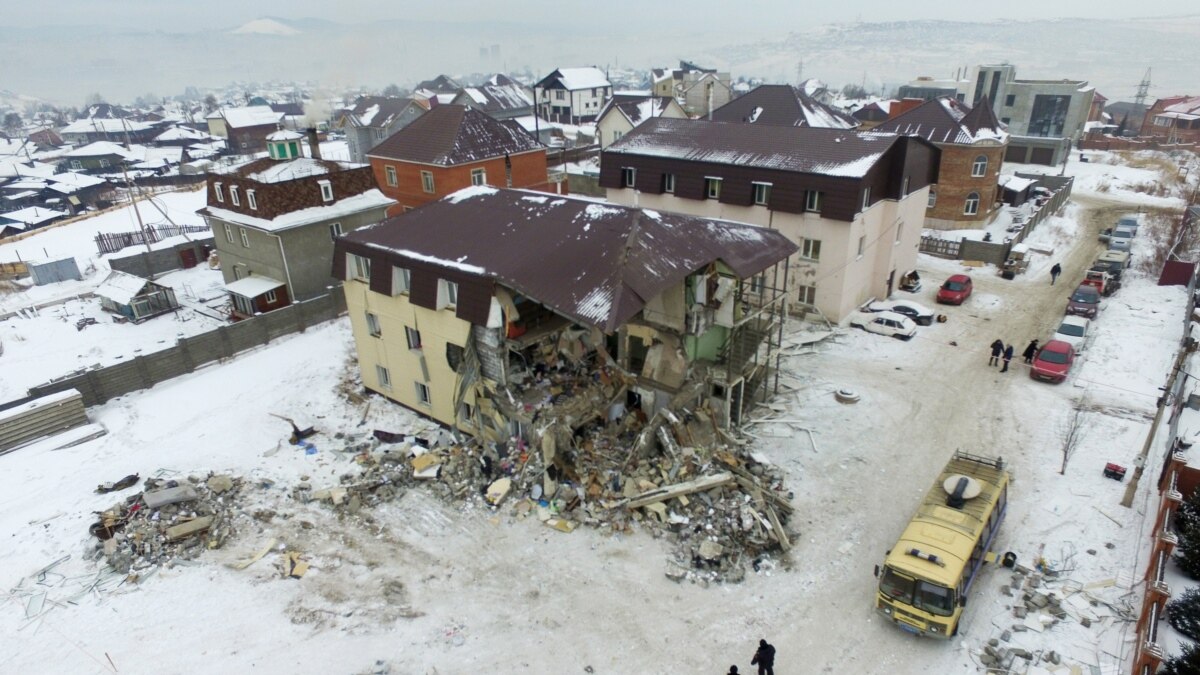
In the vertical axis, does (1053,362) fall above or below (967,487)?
below

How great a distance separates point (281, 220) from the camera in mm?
31719

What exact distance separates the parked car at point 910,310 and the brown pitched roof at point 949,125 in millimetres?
15961

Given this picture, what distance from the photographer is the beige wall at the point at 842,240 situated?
95.1ft

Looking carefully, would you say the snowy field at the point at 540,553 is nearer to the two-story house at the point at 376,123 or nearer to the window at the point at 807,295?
the window at the point at 807,295

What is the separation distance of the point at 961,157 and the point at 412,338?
131ft

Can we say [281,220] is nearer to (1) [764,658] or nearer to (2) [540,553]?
(2) [540,553]

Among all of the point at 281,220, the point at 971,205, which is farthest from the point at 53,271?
the point at 971,205

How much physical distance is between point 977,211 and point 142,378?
167 feet

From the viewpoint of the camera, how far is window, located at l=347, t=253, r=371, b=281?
22.5m

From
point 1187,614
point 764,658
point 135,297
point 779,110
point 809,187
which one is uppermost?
point 779,110

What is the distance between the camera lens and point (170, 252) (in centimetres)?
4256

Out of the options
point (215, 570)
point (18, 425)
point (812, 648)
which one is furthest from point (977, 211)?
point (18, 425)

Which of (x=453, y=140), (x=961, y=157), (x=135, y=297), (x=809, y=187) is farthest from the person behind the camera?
(x=961, y=157)

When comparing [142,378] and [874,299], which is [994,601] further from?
[142,378]
